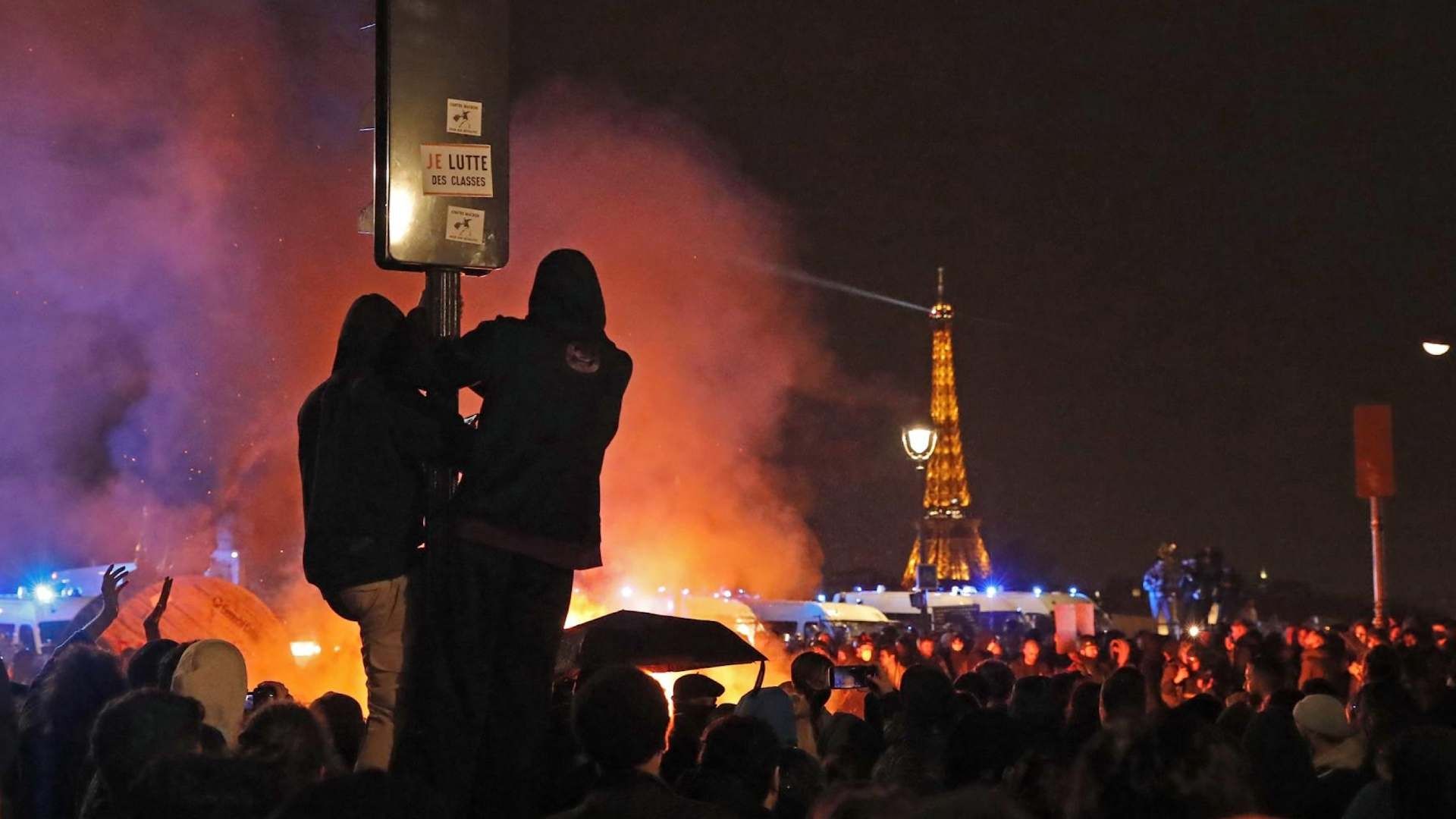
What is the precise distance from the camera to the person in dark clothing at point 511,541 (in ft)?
14.3

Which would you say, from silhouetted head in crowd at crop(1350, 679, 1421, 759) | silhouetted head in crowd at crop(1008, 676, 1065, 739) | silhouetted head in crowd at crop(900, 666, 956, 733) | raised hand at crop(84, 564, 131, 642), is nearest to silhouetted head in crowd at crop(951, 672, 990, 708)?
silhouetted head in crowd at crop(1008, 676, 1065, 739)

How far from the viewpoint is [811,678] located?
817 cm

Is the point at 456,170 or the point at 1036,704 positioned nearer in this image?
the point at 456,170

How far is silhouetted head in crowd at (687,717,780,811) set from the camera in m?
4.87

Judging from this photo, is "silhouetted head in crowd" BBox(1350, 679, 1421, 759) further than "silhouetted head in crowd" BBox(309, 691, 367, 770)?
Yes

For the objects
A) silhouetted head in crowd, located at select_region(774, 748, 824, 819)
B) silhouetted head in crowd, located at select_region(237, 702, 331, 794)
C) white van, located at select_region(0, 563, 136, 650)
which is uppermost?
silhouetted head in crowd, located at select_region(237, 702, 331, 794)

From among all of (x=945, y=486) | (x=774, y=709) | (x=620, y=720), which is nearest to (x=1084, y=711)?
(x=774, y=709)

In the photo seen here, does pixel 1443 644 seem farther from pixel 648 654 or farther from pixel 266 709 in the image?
pixel 266 709

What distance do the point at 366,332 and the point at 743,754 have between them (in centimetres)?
176

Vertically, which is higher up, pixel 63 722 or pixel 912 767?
pixel 63 722

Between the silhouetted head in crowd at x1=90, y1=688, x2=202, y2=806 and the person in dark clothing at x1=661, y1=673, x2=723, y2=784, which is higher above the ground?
the silhouetted head in crowd at x1=90, y1=688, x2=202, y2=806

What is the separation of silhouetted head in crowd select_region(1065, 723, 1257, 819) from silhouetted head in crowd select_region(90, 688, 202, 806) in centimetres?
202

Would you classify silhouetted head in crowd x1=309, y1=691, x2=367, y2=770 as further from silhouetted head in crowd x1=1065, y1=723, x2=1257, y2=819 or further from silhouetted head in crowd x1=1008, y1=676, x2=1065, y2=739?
silhouetted head in crowd x1=1065, y1=723, x2=1257, y2=819

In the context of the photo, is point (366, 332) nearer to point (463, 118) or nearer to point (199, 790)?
point (463, 118)
